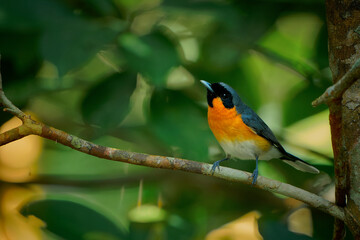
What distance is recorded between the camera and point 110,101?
2492 mm

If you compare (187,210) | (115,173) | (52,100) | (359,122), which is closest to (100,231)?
(187,210)

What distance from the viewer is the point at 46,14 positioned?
2.44 m

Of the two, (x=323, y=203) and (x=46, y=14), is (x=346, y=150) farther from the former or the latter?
(x=46, y=14)

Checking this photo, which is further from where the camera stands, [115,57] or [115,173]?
[115,173]

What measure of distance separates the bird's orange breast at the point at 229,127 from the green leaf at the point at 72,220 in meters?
0.95

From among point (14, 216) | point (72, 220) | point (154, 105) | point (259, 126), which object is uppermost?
point (154, 105)

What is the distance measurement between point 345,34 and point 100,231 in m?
1.65

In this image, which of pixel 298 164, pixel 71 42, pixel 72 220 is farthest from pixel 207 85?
pixel 72 220

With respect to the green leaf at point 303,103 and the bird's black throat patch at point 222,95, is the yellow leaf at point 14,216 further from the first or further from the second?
the green leaf at point 303,103

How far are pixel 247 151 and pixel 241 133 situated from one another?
129mm

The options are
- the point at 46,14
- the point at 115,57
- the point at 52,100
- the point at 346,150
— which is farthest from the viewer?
the point at 52,100

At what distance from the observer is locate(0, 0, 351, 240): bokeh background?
Answer: 2.37 metres

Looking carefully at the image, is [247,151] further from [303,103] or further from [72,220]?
[72,220]

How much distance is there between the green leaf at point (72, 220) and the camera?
2.48 m
